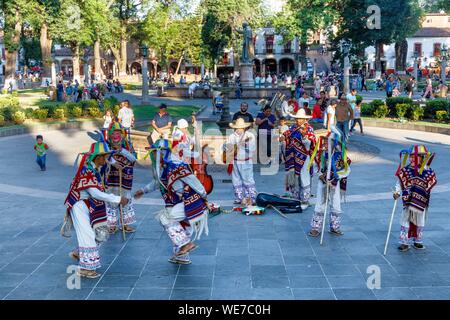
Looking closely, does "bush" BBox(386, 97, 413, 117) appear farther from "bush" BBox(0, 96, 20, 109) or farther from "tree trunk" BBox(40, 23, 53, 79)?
"tree trunk" BBox(40, 23, 53, 79)

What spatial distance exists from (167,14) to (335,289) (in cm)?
5641

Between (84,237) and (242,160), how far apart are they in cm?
430

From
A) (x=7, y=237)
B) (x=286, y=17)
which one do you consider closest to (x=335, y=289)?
(x=7, y=237)

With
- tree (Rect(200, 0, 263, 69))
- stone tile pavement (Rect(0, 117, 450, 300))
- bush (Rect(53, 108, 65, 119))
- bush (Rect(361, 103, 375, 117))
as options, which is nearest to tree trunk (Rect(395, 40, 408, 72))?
tree (Rect(200, 0, 263, 69))

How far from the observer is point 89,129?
24328 millimetres

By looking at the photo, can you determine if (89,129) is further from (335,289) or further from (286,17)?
(286,17)

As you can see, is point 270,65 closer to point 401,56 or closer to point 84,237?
point 401,56

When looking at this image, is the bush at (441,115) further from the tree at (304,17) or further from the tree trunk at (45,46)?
the tree trunk at (45,46)

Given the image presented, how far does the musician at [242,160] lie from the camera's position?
1048 centimetres

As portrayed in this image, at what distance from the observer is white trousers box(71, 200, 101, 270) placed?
7152 millimetres

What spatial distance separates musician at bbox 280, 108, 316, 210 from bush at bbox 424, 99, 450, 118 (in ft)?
49.4

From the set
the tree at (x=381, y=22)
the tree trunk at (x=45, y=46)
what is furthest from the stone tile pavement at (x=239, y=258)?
the tree at (x=381, y=22)

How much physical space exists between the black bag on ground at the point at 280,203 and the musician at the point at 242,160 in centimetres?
21
